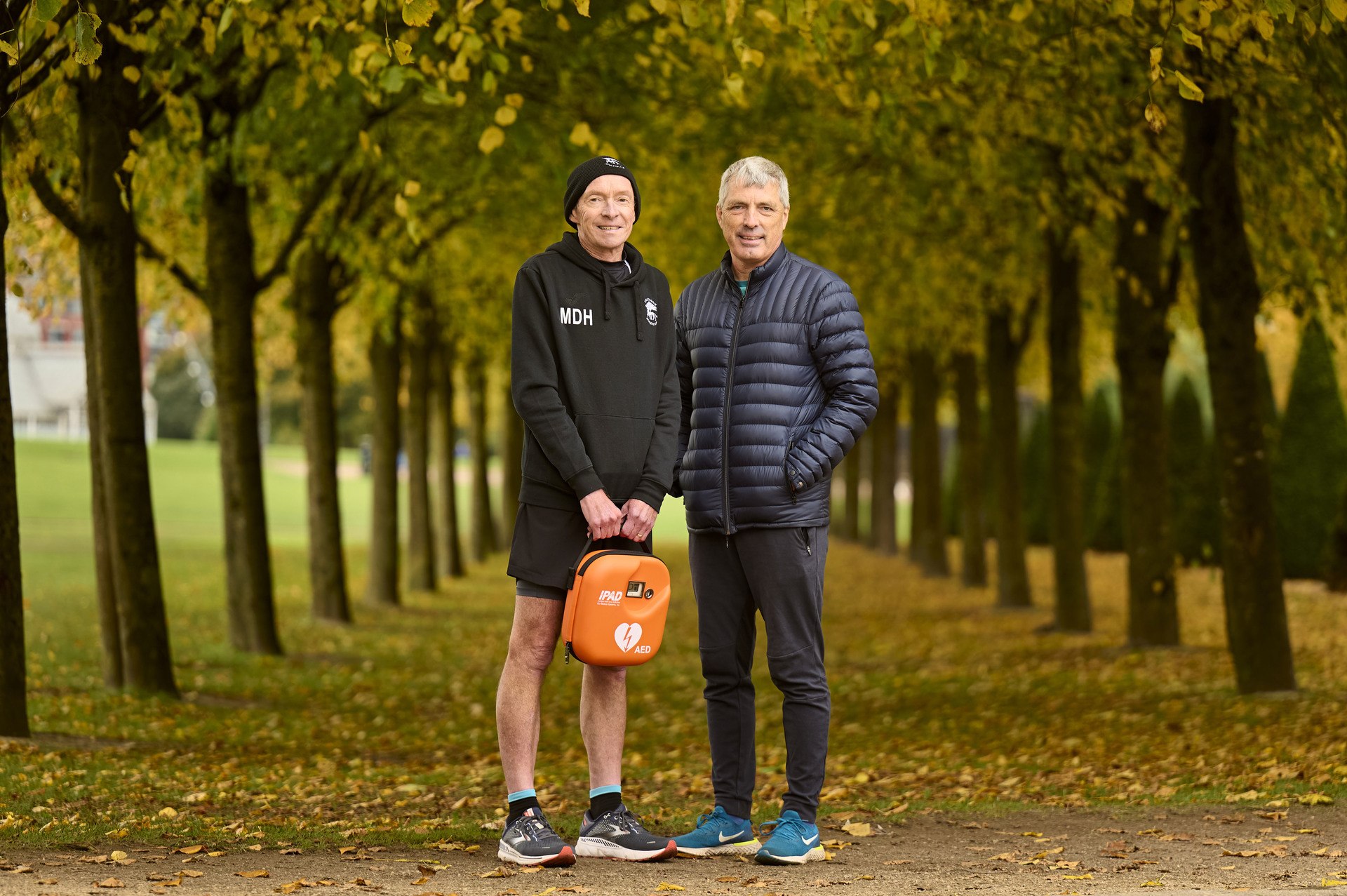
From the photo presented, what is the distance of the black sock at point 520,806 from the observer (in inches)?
209

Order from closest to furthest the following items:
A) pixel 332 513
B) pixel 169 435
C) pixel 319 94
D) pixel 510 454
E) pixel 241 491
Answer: pixel 319 94
pixel 241 491
pixel 332 513
pixel 510 454
pixel 169 435

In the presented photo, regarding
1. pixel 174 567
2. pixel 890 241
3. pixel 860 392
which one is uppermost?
pixel 890 241

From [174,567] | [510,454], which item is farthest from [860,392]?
[174,567]

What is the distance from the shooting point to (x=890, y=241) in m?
17.8

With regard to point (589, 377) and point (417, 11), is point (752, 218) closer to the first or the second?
point (589, 377)

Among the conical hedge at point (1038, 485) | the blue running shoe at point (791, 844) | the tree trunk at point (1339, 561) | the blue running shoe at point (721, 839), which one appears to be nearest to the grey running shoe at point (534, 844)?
the blue running shoe at point (721, 839)

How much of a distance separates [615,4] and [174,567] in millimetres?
19090

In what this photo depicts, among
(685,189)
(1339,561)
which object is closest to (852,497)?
(1339,561)

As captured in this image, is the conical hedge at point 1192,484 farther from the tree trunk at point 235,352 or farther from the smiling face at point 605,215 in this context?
the smiling face at point 605,215

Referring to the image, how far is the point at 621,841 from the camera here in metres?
5.41

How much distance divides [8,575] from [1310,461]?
19710 mm

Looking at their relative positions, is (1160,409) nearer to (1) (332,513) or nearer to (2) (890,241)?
(2) (890,241)

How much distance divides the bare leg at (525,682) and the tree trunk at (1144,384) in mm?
8634

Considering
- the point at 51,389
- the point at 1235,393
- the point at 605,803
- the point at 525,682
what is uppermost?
the point at 51,389
